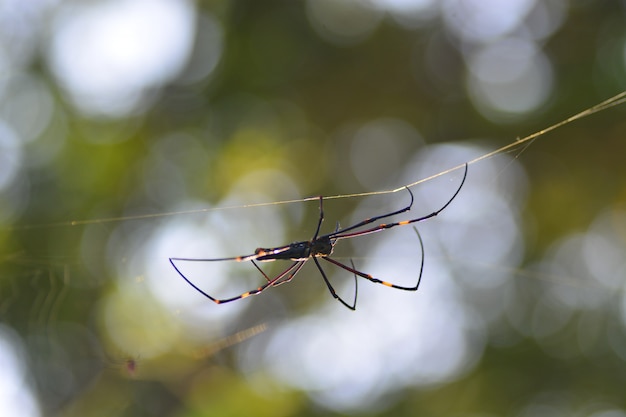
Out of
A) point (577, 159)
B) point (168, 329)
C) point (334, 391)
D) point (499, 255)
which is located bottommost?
point (334, 391)

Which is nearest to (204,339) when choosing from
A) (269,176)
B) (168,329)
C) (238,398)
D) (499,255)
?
(168,329)

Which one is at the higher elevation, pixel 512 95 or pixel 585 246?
pixel 512 95

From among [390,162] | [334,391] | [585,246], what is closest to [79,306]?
[334,391]

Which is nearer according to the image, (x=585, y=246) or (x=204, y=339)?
(x=204, y=339)

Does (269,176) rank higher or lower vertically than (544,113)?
lower

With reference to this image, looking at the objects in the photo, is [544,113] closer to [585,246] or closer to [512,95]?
[512,95]

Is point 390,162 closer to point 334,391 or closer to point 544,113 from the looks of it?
point 544,113

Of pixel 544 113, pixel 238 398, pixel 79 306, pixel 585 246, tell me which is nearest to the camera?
pixel 238 398

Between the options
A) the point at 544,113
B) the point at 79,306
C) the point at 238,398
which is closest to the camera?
the point at 238,398

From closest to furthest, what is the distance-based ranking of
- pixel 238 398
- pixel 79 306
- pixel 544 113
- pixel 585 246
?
pixel 238 398, pixel 544 113, pixel 79 306, pixel 585 246
